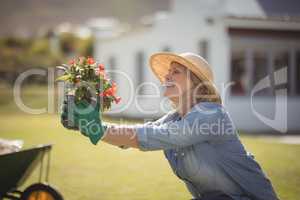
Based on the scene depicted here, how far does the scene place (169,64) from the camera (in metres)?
4.99

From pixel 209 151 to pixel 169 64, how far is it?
85 centimetres

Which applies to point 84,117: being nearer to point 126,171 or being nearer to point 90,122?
point 90,122

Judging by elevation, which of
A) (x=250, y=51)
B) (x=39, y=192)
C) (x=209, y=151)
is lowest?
(x=39, y=192)

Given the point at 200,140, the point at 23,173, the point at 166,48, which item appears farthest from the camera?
the point at 166,48

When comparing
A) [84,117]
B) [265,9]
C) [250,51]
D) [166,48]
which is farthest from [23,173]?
[166,48]

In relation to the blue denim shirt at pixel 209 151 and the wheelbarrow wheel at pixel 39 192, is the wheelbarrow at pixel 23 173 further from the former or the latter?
the blue denim shirt at pixel 209 151

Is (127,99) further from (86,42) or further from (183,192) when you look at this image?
(86,42)

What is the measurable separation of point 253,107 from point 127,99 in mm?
7465

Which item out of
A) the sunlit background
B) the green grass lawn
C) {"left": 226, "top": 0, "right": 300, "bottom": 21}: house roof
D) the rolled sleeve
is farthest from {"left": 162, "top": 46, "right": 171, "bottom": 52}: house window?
the rolled sleeve

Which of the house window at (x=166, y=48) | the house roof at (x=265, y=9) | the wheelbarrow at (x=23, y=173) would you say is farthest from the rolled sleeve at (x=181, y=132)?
the house window at (x=166, y=48)

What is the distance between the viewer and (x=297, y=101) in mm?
19922

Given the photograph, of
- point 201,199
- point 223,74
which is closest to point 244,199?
point 201,199

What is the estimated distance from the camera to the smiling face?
4.62 meters

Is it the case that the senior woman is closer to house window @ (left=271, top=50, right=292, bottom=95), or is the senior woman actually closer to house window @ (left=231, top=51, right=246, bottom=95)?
house window @ (left=231, top=51, right=246, bottom=95)
